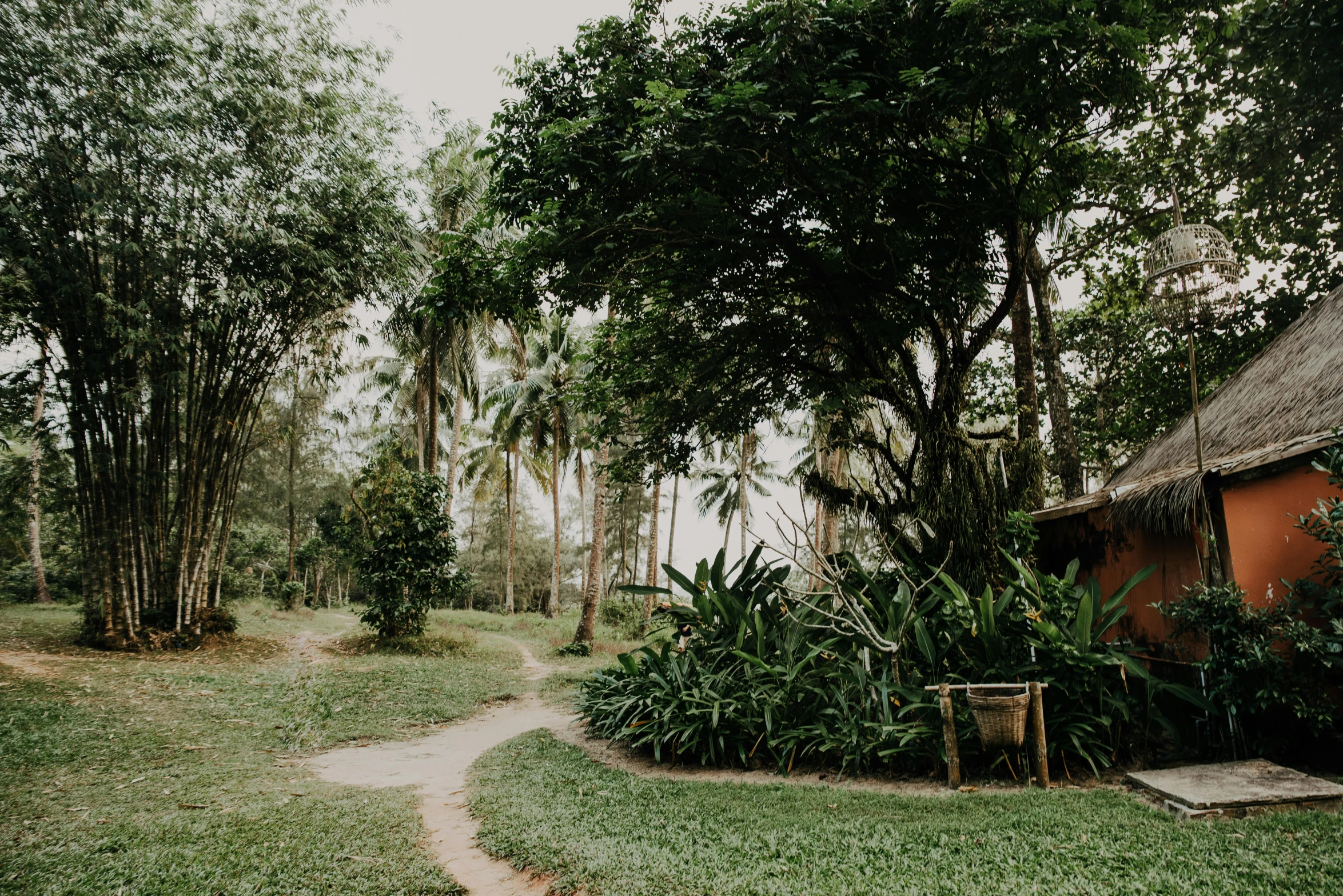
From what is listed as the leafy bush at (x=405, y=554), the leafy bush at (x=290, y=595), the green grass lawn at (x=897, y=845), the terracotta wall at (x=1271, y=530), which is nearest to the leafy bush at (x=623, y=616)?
the leafy bush at (x=405, y=554)

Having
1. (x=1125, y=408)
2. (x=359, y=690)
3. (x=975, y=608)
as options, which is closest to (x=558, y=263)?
(x=975, y=608)

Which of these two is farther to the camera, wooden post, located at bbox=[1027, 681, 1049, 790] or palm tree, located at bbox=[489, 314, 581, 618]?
palm tree, located at bbox=[489, 314, 581, 618]

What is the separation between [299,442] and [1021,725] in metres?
26.5

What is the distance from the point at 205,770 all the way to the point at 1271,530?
8.90 m

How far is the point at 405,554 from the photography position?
13281 mm

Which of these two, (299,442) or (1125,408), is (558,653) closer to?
(1125,408)

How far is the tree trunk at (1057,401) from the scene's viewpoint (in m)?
10.4

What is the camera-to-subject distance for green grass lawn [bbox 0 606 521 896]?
3607mm

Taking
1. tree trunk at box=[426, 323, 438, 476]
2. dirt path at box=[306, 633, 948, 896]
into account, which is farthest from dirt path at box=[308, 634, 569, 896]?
tree trunk at box=[426, 323, 438, 476]

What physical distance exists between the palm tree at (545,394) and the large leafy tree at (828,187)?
11.7 m

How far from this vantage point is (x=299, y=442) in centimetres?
2514

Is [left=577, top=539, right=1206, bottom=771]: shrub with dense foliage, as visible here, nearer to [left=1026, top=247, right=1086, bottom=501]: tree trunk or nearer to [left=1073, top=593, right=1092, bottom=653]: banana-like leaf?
[left=1073, top=593, right=1092, bottom=653]: banana-like leaf

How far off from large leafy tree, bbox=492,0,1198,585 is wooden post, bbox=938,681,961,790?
209 centimetres

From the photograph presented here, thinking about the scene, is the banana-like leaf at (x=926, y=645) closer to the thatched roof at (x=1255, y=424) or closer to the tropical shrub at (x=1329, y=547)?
the thatched roof at (x=1255, y=424)
